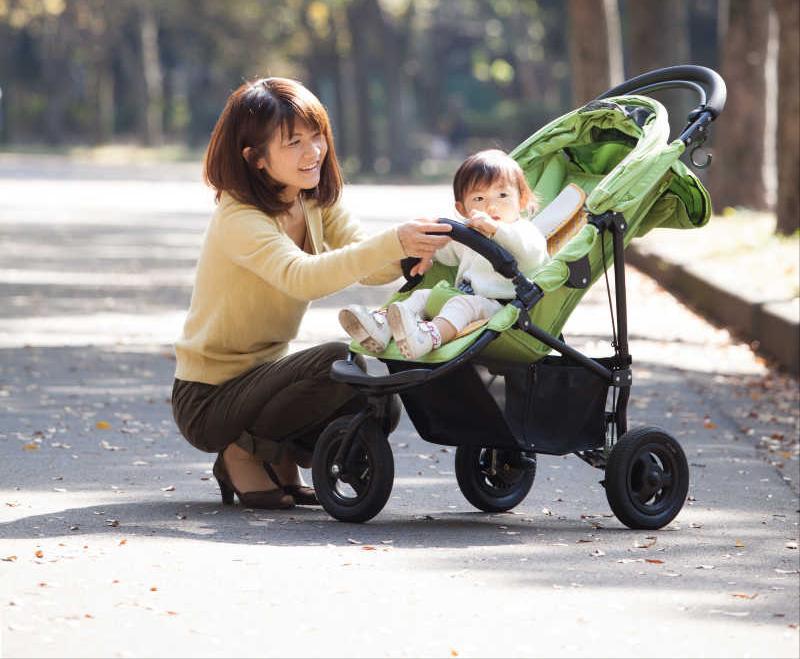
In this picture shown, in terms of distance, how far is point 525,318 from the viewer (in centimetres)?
579

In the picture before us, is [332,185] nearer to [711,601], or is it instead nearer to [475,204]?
[475,204]

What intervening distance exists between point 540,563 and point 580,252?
115 centimetres

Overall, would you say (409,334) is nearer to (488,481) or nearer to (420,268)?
(420,268)

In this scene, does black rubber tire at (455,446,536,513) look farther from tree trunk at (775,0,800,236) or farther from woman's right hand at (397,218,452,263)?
tree trunk at (775,0,800,236)

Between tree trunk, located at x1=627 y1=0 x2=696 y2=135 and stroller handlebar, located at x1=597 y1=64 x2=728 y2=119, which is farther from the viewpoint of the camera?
tree trunk, located at x1=627 y1=0 x2=696 y2=135

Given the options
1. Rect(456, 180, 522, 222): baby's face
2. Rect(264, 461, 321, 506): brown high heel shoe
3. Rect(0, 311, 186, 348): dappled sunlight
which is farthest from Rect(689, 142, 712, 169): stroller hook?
Rect(0, 311, 186, 348): dappled sunlight

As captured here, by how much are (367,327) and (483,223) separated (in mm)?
502

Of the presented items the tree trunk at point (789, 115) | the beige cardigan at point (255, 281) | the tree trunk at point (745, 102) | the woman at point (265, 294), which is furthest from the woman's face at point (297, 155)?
the tree trunk at point (745, 102)

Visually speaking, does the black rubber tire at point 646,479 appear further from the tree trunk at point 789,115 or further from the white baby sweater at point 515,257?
the tree trunk at point 789,115

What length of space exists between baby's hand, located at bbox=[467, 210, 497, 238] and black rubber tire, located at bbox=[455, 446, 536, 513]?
2.91 feet

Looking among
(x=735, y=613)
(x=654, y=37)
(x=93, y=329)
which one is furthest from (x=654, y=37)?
(x=735, y=613)

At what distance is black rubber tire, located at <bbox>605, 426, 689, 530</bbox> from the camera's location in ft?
19.5

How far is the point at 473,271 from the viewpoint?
237 inches

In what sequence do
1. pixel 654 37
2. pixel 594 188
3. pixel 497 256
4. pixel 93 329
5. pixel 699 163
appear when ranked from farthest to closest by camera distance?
pixel 654 37
pixel 93 329
pixel 699 163
pixel 594 188
pixel 497 256
